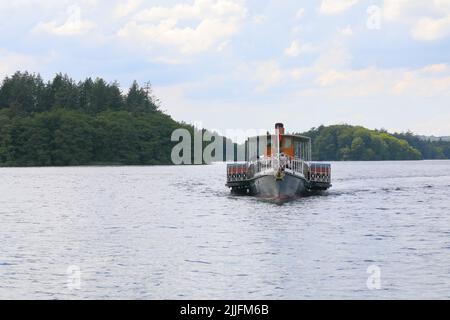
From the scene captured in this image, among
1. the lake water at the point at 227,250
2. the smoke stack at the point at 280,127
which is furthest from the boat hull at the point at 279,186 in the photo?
the smoke stack at the point at 280,127

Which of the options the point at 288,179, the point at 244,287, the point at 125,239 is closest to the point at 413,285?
the point at 244,287

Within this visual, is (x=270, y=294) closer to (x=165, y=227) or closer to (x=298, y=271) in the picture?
(x=298, y=271)

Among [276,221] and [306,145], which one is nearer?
[276,221]

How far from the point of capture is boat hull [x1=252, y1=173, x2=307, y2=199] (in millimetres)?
68250

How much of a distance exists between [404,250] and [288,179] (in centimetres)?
3083

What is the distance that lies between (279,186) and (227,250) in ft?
99.5

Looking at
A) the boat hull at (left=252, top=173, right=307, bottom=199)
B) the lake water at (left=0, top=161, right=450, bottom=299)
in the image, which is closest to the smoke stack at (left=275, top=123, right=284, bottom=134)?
the boat hull at (left=252, top=173, right=307, bottom=199)

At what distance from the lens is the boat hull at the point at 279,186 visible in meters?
68.2

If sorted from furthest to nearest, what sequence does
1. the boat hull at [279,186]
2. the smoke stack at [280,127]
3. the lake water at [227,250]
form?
the smoke stack at [280,127] < the boat hull at [279,186] < the lake water at [227,250]

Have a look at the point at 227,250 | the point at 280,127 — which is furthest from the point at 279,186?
the point at 227,250

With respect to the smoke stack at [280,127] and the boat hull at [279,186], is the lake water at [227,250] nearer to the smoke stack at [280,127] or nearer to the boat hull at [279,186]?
the boat hull at [279,186]

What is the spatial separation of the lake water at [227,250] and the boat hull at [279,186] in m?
1.93
